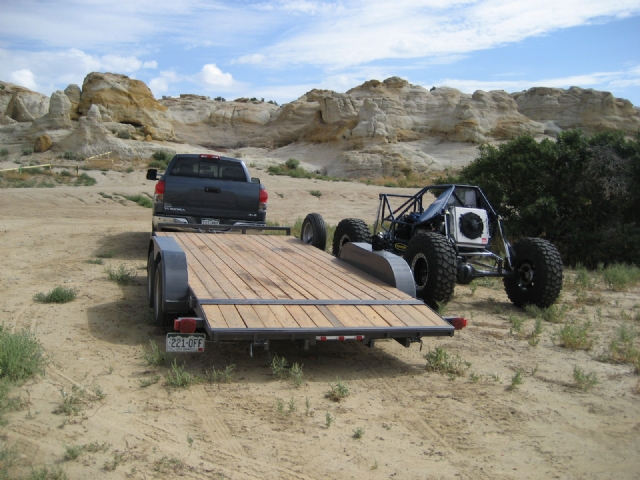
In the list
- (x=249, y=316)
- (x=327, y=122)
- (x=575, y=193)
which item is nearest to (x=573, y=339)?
(x=249, y=316)

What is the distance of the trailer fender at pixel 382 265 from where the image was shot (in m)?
6.63

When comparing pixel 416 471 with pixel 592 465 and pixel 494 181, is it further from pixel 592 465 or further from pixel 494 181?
pixel 494 181

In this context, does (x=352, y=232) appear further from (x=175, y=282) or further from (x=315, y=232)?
(x=175, y=282)

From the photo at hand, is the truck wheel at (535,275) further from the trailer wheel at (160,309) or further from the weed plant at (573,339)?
the trailer wheel at (160,309)

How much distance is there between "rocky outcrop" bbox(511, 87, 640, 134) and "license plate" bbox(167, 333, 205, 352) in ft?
156

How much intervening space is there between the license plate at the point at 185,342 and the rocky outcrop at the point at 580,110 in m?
47.6

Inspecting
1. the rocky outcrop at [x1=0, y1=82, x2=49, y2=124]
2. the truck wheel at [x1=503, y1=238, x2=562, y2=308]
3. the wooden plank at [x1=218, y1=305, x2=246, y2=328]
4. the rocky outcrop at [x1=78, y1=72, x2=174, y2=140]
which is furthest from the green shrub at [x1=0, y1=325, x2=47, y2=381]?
the rocky outcrop at [x1=0, y1=82, x2=49, y2=124]

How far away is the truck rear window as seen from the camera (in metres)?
11.4

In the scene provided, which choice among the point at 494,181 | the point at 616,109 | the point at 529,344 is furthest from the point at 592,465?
the point at 616,109

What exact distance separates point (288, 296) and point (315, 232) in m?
3.88

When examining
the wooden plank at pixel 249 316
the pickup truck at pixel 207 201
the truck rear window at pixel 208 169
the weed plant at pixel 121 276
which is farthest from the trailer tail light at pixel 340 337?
the truck rear window at pixel 208 169

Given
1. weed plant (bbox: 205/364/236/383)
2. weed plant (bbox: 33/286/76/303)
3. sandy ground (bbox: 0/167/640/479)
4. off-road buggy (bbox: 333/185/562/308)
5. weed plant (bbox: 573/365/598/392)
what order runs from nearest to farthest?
sandy ground (bbox: 0/167/640/479), weed plant (bbox: 205/364/236/383), weed plant (bbox: 573/365/598/392), weed plant (bbox: 33/286/76/303), off-road buggy (bbox: 333/185/562/308)

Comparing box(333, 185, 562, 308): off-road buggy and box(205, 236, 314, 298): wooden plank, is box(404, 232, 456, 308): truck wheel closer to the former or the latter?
box(333, 185, 562, 308): off-road buggy

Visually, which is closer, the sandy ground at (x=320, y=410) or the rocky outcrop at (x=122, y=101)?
the sandy ground at (x=320, y=410)
